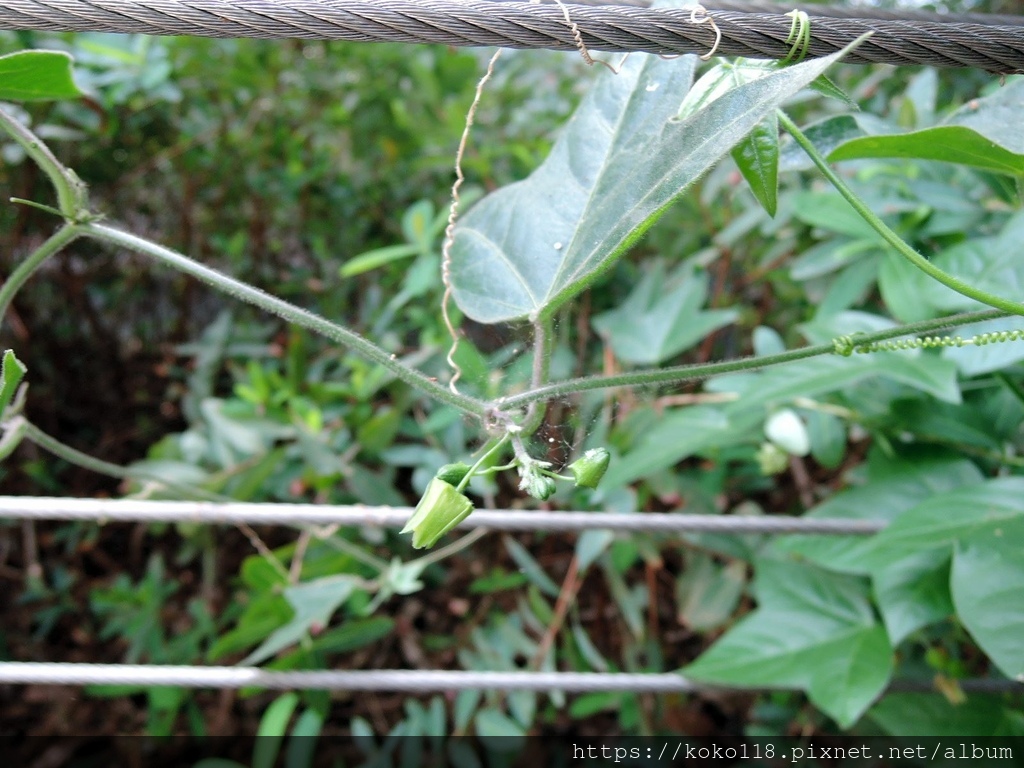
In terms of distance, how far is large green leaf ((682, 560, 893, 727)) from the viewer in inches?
30.5

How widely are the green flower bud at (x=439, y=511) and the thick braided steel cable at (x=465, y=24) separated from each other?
24 centimetres

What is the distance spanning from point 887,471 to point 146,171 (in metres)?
1.67

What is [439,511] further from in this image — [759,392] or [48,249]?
[759,392]

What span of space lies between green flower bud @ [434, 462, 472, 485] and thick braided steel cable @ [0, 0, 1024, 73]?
0.23 m

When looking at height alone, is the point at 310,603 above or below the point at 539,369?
below

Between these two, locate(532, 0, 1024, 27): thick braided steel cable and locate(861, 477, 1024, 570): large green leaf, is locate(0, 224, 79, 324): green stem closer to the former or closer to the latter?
locate(532, 0, 1024, 27): thick braided steel cable

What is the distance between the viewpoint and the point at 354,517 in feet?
2.55

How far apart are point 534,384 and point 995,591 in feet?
1.68

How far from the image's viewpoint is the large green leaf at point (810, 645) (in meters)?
0.77

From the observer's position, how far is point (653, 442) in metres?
0.95

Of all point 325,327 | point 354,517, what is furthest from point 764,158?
point 354,517

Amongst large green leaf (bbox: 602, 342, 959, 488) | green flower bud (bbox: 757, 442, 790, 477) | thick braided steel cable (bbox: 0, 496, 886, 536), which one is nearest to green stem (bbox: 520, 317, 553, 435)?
thick braided steel cable (bbox: 0, 496, 886, 536)

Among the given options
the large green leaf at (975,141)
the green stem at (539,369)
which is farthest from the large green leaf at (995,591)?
the green stem at (539,369)

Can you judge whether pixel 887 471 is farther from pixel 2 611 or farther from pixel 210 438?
pixel 2 611
